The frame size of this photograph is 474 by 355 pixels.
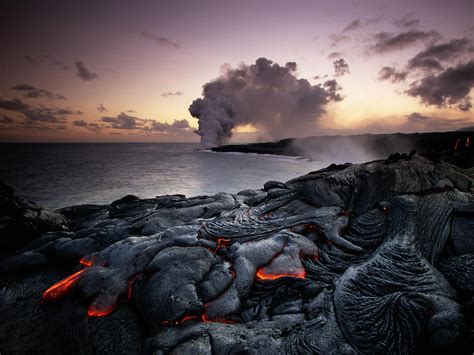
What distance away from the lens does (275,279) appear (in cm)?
562

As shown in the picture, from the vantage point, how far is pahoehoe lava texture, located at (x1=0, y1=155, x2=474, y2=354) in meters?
3.94

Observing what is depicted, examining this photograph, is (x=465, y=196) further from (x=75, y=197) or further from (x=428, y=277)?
(x=75, y=197)

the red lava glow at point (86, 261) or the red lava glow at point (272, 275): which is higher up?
the red lava glow at point (272, 275)

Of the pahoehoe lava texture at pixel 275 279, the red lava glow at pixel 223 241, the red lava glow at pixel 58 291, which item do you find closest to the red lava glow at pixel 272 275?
the pahoehoe lava texture at pixel 275 279

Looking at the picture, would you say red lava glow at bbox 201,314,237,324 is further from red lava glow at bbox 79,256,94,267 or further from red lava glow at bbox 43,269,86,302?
red lava glow at bbox 79,256,94,267

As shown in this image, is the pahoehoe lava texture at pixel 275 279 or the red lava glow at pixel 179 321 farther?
the red lava glow at pixel 179 321

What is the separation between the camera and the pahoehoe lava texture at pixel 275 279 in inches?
155

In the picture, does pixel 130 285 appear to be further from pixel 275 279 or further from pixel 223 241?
pixel 275 279

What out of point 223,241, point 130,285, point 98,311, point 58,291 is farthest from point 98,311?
point 223,241

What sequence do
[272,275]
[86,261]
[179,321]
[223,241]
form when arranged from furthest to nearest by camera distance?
1. [223,241]
2. [86,261]
3. [272,275]
4. [179,321]

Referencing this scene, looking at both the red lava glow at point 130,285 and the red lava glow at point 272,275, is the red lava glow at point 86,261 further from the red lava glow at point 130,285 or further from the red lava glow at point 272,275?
the red lava glow at point 272,275

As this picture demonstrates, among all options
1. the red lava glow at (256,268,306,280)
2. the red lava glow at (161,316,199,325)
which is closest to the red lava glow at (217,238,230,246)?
the red lava glow at (256,268,306,280)

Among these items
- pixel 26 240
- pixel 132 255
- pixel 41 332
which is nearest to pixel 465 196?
pixel 132 255

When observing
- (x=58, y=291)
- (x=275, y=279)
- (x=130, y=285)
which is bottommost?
(x=58, y=291)
